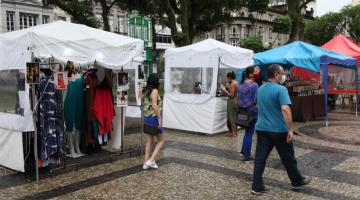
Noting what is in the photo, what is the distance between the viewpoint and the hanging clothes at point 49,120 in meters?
6.14

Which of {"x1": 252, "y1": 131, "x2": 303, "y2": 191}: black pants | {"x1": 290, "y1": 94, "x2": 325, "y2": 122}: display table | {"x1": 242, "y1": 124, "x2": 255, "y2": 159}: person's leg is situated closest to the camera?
{"x1": 252, "y1": 131, "x2": 303, "y2": 191}: black pants

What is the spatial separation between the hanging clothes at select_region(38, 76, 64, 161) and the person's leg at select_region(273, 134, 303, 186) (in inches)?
138

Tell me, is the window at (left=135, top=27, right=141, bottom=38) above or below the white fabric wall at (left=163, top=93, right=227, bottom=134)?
above

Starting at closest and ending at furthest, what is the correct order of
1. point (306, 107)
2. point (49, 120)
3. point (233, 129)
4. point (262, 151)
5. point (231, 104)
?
point (262, 151), point (49, 120), point (231, 104), point (233, 129), point (306, 107)

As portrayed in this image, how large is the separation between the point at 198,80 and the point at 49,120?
4734 millimetres

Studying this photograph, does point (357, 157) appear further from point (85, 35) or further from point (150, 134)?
point (85, 35)

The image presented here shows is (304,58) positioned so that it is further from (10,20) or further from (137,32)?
(10,20)

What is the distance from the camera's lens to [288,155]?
5.14m

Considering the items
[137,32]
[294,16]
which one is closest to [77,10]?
[137,32]

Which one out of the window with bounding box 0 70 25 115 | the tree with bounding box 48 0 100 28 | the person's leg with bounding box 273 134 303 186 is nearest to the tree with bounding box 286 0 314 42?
the tree with bounding box 48 0 100 28

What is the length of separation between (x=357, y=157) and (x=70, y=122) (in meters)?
5.46

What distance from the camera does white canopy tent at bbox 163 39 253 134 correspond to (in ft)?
31.9

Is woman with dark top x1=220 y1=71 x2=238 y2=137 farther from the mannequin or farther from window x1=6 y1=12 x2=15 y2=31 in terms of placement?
window x1=6 y1=12 x2=15 y2=31

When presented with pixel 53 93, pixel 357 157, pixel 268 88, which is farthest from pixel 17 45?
pixel 357 157
